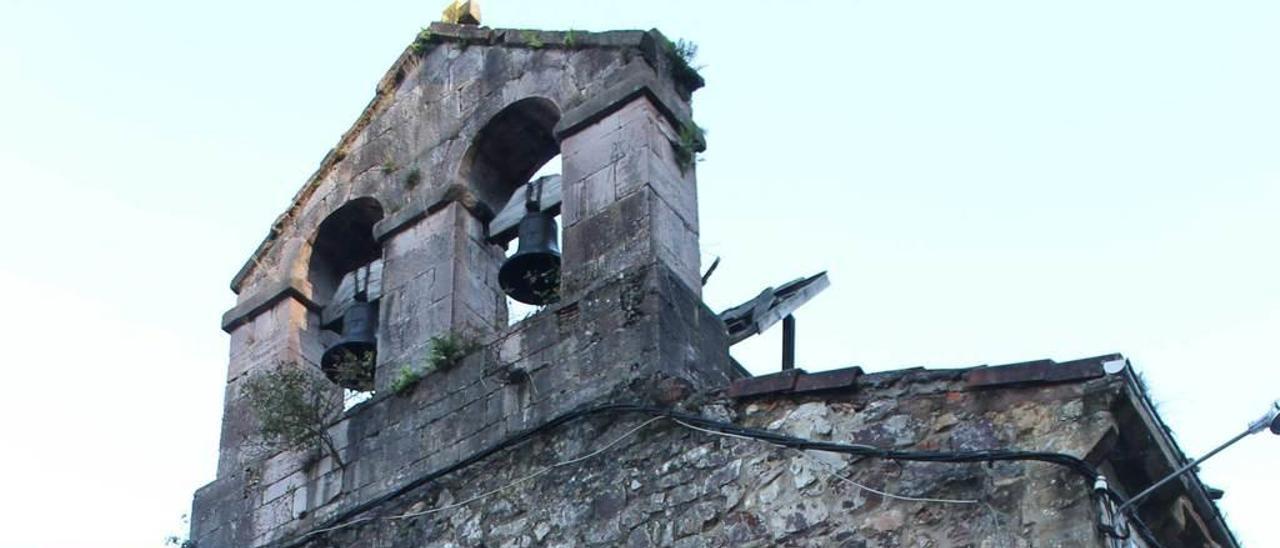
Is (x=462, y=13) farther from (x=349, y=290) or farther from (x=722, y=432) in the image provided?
(x=722, y=432)

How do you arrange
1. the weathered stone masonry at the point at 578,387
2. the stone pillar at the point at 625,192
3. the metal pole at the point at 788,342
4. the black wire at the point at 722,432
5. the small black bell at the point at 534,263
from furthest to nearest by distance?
the metal pole at the point at 788,342, the small black bell at the point at 534,263, the stone pillar at the point at 625,192, the weathered stone masonry at the point at 578,387, the black wire at the point at 722,432

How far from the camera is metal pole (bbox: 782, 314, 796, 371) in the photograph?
1118 cm

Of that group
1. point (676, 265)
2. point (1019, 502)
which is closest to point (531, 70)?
point (676, 265)

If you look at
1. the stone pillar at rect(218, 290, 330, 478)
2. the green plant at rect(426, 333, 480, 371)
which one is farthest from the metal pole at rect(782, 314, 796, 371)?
the stone pillar at rect(218, 290, 330, 478)

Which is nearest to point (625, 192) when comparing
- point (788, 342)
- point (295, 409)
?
point (788, 342)

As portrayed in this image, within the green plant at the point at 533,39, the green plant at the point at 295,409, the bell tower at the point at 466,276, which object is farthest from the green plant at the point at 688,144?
the green plant at the point at 295,409

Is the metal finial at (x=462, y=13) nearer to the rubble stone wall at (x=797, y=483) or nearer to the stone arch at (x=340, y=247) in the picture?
the stone arch at (x=340, y=247)

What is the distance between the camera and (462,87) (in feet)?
36.8

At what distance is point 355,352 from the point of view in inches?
426

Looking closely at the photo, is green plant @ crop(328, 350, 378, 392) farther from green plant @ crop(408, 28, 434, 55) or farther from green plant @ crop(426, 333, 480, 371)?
green plant @ crop(408, 28, 434, 55)

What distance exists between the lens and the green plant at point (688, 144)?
400 inches

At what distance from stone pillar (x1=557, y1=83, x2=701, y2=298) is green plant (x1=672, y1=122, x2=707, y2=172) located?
0.02m

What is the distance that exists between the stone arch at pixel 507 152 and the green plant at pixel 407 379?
1135 mm

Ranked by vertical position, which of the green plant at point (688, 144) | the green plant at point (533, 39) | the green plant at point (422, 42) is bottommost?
the green plant at point (688, 144)
